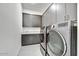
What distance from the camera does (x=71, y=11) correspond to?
1.02 meters

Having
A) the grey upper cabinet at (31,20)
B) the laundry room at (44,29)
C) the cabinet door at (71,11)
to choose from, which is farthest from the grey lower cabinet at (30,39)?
the cabinet door at (71,11)

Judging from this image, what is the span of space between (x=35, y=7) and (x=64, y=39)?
708 millimetres

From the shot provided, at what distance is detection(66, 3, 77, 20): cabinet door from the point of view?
39.4 inches

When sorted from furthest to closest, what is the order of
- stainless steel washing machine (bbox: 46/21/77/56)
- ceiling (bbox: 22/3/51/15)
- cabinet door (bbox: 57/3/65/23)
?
ceiling (bbox: 22/3/51/15) < cabinet door (bbox: 57/3/65/23) < stainless steel washing machine (bbox: 46/21/77/56)

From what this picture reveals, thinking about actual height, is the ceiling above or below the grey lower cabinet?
above

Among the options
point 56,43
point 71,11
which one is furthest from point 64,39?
point 71,11

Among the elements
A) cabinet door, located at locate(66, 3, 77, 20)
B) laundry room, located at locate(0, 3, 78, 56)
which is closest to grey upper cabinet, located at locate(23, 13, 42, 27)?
laundry room, located at locate(0, 3, 78, 56)

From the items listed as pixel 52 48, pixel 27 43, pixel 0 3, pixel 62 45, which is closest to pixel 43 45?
pixel 52 48

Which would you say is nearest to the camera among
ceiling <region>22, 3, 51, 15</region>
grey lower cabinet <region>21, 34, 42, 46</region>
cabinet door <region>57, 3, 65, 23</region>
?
cabinet door <region>57, 3, 65, 23</region>

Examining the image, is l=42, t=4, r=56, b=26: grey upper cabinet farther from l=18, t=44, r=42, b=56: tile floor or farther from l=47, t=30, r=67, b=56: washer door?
l=18, t=44, r=42, b=56: tile floor

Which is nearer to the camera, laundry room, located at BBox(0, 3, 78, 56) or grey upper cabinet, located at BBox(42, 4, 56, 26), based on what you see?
laundry room, located at BBox(0, 3, 78, 56)

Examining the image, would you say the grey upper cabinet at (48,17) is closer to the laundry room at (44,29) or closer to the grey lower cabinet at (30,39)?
the laundry room at (44,29)

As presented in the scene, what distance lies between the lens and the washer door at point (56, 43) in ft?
3.39

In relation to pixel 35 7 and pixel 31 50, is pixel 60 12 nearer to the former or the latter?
pixel 35 7
